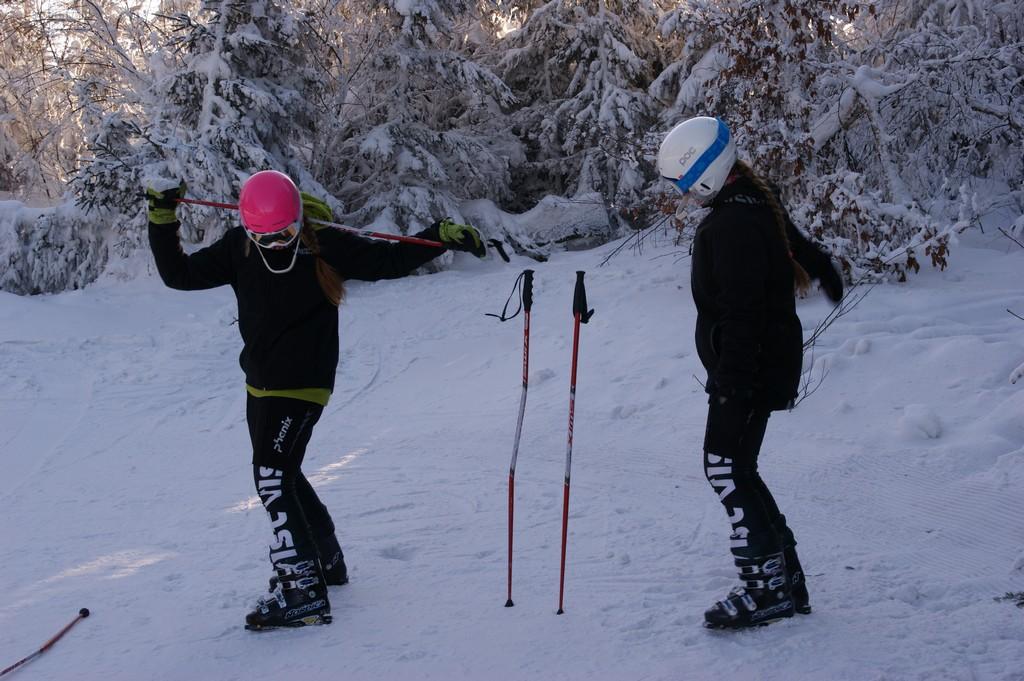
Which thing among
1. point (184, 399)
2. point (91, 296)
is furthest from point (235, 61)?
point (184, 399)

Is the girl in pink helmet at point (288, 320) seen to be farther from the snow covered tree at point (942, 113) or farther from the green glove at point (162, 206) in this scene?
the snow covered tree at point (942, 113)

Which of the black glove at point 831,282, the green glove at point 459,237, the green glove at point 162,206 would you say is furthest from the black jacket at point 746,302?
the green glove at point 162,206

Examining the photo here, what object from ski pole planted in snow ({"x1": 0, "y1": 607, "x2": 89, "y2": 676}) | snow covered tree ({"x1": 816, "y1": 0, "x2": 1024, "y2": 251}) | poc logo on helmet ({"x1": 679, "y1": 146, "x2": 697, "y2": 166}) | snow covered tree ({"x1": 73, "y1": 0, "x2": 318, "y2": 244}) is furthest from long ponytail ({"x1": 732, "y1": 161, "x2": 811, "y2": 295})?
snow covered tree ({"x1": 73, "y1": 0, "x2": 318, "y2": 244})

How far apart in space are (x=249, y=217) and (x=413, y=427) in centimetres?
372

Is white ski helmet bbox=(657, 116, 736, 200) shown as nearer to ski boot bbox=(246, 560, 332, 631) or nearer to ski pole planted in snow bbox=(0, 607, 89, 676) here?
ski boot bbox=(246, 560, 332, 631)

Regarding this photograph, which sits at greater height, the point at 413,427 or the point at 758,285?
the point at 758,285

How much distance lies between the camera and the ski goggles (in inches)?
141

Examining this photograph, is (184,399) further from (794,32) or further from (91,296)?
(794,32)

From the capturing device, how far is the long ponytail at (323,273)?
3.68m

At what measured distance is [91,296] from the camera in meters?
11.5

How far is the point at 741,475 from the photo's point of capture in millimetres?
3391

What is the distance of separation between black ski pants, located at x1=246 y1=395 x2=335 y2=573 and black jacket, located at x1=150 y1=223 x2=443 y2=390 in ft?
0.34

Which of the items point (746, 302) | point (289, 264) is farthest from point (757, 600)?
point (289, 264)

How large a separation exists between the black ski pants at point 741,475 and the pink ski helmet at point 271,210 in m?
1.80
